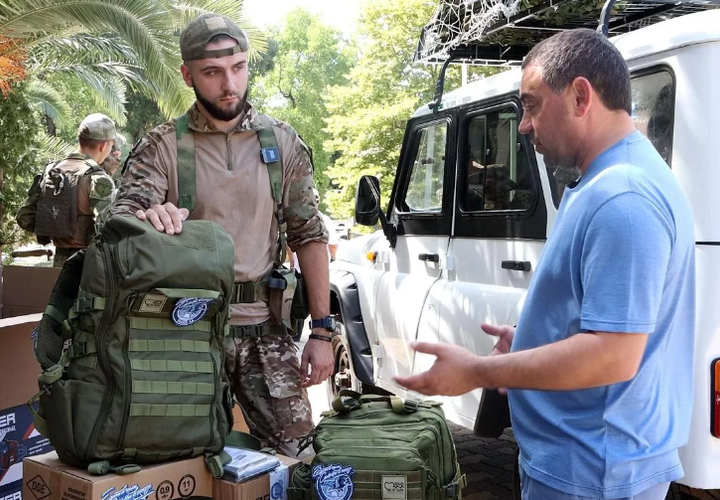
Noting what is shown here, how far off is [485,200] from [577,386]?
8.24 ft

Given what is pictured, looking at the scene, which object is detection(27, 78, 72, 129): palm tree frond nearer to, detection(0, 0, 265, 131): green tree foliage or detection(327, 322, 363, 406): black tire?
detection(0, 0, 265, 131): green tree foliage

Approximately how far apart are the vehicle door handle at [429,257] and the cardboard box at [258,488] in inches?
85.9

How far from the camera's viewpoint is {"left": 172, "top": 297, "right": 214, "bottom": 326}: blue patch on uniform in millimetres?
2138

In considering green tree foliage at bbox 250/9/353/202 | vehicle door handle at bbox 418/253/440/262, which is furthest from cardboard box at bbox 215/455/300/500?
green tree foliage at bbox 250/9/353/202

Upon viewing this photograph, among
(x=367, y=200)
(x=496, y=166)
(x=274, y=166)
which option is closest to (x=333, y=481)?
(x=274, y=166)

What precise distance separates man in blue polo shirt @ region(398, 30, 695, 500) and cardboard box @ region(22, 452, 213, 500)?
2.90 ft

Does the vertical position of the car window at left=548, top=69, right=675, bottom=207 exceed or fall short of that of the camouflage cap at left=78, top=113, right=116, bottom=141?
it falls short

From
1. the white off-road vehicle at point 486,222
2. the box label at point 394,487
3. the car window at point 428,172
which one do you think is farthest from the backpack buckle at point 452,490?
the car window at point 428,172

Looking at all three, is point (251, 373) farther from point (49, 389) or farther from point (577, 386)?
point (577, 386)

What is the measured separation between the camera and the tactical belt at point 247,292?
2.67 metres

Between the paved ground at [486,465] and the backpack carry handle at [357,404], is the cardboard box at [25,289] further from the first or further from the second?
the paved ground at [486,465]

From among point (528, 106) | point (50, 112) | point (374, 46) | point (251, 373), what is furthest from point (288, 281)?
point (50, 112)

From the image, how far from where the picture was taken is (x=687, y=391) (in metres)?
1.72

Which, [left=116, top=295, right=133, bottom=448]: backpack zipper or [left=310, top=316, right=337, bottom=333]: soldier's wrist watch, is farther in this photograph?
[left=310, top=316, right=337, bottom=333]: soldier's wrist watch
